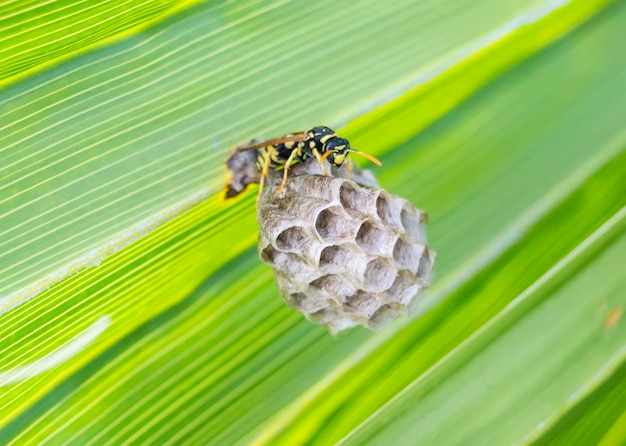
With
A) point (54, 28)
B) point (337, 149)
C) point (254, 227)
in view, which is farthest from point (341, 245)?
point (54, 28)

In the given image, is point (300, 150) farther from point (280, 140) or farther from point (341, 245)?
point (341, 245)

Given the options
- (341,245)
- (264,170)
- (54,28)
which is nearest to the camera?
(54,28)

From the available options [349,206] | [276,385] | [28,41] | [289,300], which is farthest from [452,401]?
[28,41]

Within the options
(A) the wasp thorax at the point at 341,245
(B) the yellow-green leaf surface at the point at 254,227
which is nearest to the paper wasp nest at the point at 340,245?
(A) the wasp thorax at the point at 341,245

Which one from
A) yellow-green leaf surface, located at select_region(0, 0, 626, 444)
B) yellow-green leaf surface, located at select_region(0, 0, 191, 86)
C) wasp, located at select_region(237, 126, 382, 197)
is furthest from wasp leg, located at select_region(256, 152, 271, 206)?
yellow-green leaf surface, located at select_region(0, 0, 191, 86)

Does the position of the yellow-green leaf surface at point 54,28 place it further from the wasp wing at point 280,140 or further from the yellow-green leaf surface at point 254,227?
the wasp wing at point 280,140

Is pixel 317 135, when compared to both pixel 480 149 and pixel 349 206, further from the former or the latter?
pixel 480 149

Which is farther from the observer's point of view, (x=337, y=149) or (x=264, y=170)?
(x=264, y=170)
